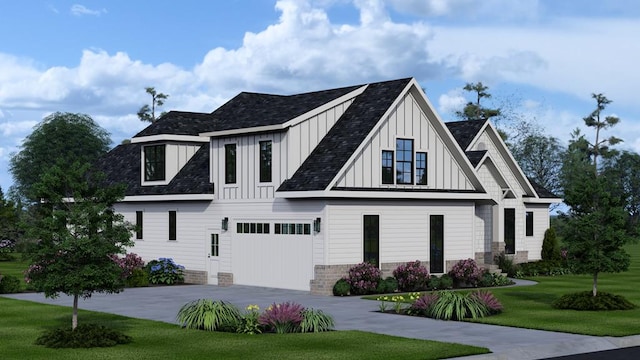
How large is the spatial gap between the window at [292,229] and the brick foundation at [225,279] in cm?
353

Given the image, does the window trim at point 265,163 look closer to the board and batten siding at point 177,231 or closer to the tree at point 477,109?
the board and batten siding at point 177,231

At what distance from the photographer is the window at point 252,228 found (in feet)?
117

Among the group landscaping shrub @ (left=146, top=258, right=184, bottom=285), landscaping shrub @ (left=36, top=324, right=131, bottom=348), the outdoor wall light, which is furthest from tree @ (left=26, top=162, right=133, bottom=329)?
landscaping shrub @ (left=146, top=258, right=184, bottom=285)

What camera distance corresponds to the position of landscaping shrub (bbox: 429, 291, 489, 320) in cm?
2495

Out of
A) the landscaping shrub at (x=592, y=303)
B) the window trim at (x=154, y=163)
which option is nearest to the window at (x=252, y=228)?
the window trim at (x=154, y=163)

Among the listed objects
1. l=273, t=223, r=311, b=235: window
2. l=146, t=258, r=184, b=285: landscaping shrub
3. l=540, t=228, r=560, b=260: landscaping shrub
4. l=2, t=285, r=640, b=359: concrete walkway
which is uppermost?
l=273, t=223, r=311, b=235: window

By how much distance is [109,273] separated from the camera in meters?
19.9

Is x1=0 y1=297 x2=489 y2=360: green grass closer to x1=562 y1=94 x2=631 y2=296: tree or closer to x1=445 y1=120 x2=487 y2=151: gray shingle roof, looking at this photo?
x1=562 y1=94 x2=631 y2=296: tree

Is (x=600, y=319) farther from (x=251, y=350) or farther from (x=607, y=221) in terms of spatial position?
(x=251, y=350)

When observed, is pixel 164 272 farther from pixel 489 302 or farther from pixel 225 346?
pixel 225 346

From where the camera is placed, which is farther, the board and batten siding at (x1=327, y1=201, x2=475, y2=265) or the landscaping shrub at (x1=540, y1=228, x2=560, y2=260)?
the landscaping shrub at (x1=540, y1=228, x2=560, y2=260)

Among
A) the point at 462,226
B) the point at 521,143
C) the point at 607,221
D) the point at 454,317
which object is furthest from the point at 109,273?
the point at 521,143

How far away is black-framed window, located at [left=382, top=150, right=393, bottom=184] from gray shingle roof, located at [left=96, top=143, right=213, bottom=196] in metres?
7.56

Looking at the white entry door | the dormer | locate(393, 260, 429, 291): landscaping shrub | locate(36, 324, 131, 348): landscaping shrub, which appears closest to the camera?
locate(36, 324, 131, 348): landscaping shrub
